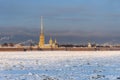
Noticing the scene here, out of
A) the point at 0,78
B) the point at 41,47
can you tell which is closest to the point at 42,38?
the point at 41,47

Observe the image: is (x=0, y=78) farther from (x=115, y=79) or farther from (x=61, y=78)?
(x=115, y=79)

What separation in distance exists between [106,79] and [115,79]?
1.56ft

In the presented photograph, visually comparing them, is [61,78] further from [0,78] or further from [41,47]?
[41,47]

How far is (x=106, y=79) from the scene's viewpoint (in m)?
18.9

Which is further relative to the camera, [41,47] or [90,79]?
[41,47]

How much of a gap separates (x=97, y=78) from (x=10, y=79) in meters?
4.73

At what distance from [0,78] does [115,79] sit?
20.7 ft

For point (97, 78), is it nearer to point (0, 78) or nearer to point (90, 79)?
point (90, 79)

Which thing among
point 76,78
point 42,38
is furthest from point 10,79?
point 42,38

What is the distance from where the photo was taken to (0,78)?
19.5 metres

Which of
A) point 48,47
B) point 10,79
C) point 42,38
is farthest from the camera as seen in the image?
point 48,47

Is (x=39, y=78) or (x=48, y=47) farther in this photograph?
(x=48, y=47)

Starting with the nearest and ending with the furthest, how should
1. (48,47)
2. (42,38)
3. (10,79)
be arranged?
(10,79), (42,38), (48,47)

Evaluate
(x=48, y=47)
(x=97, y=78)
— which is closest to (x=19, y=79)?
(x=97, y=78)
